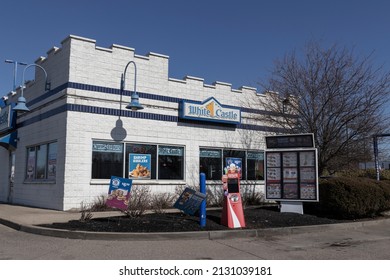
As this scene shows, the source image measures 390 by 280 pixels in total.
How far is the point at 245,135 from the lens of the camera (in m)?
19.9

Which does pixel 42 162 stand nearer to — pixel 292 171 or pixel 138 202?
pixel 138 202

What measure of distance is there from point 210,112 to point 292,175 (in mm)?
5446

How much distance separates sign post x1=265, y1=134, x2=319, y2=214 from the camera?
46.5ft

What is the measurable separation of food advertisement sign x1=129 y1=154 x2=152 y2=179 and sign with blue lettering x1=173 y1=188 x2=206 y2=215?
15.4ft

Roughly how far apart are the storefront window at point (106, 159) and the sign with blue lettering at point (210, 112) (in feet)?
A: 11.4

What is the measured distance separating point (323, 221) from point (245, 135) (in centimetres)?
777

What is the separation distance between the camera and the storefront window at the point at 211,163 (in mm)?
18428

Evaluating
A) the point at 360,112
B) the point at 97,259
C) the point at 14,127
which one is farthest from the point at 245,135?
the point at 97,259

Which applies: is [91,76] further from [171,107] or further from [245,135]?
[245,135]

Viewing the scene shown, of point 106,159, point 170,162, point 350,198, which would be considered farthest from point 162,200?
point 350,198

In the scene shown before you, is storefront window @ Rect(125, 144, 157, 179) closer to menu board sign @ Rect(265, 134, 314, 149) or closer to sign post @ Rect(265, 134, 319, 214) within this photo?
sign post @ Rect(265, 134, 319, 214)

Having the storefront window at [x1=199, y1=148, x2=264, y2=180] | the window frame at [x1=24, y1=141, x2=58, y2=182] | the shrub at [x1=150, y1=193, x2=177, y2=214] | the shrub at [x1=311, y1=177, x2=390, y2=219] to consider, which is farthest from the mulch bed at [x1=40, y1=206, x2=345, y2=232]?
the window frame at [x1=24, y1=141, x2=58, y2=182]

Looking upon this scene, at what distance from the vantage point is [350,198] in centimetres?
1337

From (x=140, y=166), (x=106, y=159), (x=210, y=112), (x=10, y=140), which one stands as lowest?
(x=140, y=166)
